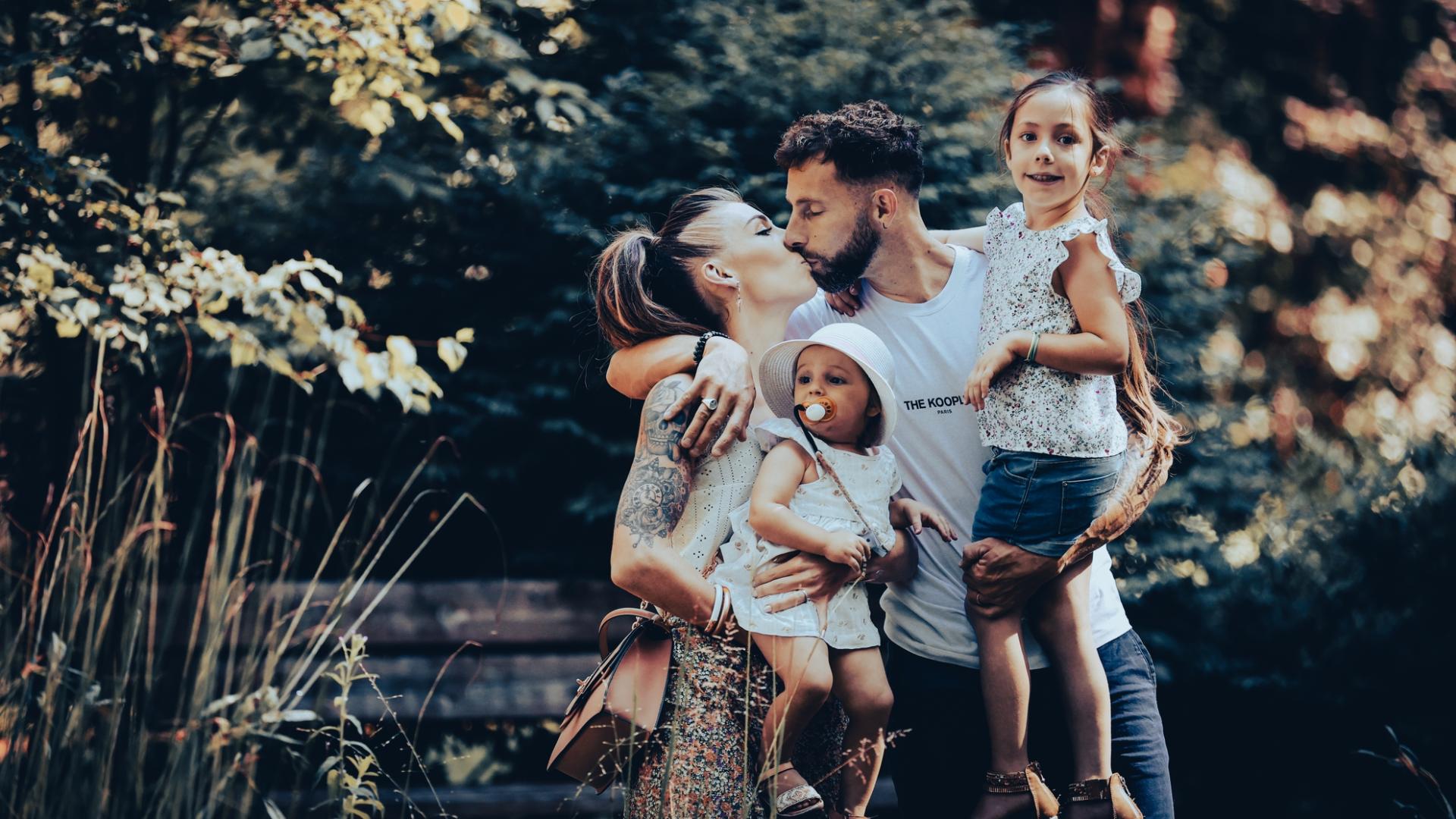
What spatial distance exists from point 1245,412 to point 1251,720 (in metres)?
1.26

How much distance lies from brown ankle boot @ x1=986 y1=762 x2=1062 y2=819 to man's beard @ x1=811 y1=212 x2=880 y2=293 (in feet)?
3.58

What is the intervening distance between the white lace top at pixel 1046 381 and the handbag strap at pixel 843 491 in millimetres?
325

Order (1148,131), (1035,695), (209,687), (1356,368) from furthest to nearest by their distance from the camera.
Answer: (1356,368)
(1148,131)
(1035,695)
(209,687)

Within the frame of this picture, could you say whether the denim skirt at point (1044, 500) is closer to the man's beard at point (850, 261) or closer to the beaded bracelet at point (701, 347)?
the man's beard at point (850, 261)

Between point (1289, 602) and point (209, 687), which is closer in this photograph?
point (209, 687)

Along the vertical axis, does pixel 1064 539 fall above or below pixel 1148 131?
above

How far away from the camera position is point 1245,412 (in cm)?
494

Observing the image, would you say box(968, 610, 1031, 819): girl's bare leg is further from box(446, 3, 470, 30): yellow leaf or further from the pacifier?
box(446, 3, 470, 30): yellow leaf

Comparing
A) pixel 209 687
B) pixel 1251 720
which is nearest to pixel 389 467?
pixel 209 687

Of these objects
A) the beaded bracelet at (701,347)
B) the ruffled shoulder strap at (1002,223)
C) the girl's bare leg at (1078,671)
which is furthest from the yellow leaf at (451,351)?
the girl's bare leg at (1078,671)

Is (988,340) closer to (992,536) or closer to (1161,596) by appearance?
(992,536)

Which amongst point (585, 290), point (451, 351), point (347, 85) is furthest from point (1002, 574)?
point (347, 85)

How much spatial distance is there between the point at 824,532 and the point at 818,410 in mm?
237

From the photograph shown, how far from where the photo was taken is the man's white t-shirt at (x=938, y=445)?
2564 mm
